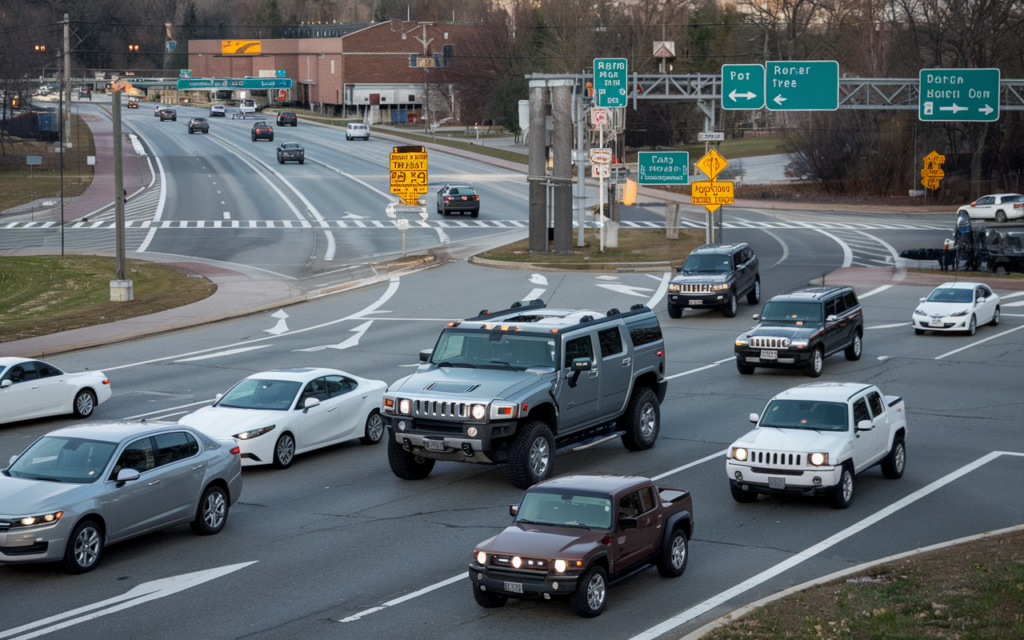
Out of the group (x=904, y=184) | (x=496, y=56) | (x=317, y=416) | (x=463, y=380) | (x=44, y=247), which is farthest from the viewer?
(x=496, y=56)

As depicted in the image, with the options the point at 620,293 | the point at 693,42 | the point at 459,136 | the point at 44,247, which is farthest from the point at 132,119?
the point at 620,293

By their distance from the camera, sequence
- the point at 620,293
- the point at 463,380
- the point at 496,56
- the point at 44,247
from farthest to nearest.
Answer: the point at 496,56, the point at 44,247, the point at 620,293, the point at 463,380

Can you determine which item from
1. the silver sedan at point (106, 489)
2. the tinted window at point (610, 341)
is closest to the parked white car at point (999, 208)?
the tinted window at point (610, 341)

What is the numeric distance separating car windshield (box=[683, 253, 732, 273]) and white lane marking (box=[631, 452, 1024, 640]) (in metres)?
15.7

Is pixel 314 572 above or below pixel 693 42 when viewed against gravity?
below

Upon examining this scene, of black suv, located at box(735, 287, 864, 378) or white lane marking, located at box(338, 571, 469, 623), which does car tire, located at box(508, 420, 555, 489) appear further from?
black suv, located at box(735, 287, 864, 378)

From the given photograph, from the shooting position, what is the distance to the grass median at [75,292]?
3278cm

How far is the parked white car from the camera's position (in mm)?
62406

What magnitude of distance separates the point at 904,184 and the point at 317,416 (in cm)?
7059

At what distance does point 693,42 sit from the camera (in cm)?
12625

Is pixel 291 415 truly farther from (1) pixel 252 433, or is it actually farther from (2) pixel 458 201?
(2) pixel 458 201

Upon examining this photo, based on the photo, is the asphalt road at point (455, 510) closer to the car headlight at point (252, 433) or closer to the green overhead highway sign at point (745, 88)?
the car headlight at point (252, 433)

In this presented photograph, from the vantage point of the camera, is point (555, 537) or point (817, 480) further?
point (817, 480)

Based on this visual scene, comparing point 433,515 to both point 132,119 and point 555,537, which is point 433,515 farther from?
point 132,119
